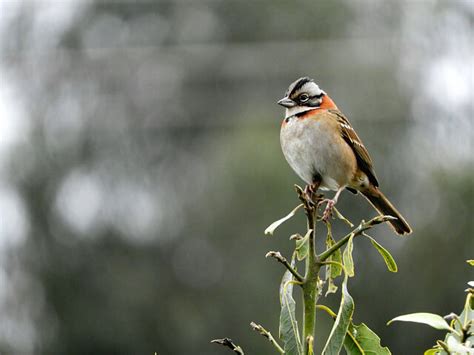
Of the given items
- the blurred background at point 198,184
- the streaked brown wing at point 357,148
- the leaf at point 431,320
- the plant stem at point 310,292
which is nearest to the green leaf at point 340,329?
the plant stem at point 310,292

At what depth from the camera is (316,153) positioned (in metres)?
3.96

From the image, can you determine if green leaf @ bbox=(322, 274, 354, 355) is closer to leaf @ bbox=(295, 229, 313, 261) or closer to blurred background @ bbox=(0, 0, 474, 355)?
leaf @ bbox=(295, 229, 313, 261)

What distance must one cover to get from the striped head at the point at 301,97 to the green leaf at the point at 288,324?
1823mm

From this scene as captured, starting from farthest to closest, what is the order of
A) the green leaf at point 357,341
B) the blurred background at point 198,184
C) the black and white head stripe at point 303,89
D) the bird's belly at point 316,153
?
the blurred background at point 198,184
the black and white head stripe at point 303,89
the bird's belly at point 316,153
the green leaf at point 357,341

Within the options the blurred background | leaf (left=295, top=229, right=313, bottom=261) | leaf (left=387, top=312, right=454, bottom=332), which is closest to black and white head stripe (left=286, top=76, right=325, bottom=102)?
leaf (left=295, top=229, right=313, bottom=261)

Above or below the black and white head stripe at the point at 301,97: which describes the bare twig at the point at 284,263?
below

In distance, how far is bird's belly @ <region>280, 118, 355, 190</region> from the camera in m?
3.88

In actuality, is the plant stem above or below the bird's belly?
below

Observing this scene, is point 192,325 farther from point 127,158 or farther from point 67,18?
point 67,18

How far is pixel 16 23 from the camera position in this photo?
20328 mm

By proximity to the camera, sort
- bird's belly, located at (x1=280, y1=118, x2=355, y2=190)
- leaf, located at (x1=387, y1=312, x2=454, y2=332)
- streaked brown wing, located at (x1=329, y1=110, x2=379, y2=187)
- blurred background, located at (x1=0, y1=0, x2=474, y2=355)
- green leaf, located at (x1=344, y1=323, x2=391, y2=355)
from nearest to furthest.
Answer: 1. leaf, located at (x1=387, y1=312, x2=454, y2=332)
2. green leaf, located at (x1=344, y1=323, x2=391, y2=355)
3. bird's belly, located at (x1=280, y1=118, x2=355, y2=190)
4. streaked brown wing, located at (x1=329, y1=110, x2=379, y2=187)
5. blurred background, located at (x1=0, y1=0, x2=474, y2=355)

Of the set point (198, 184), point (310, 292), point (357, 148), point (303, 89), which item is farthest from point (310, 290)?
point (198, 184)

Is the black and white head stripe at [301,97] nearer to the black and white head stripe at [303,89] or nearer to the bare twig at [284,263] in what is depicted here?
the black and white head stripe at [303,89]

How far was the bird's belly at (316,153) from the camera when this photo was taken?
3.88 meters
